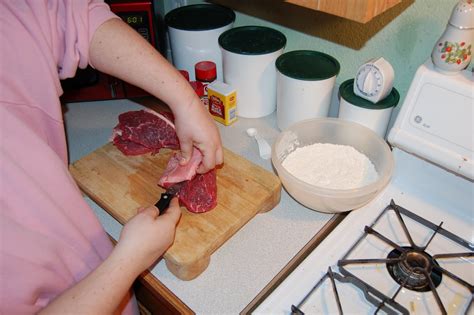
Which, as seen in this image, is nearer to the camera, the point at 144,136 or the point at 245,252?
the point at 245,252

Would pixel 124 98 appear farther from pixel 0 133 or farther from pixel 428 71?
pixel 428 71

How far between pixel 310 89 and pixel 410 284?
0.47 m

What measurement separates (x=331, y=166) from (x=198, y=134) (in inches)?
12.0

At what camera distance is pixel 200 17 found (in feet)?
4.05

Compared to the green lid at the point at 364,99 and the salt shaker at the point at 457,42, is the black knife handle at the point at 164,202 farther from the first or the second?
the salt shaker at the point at 457,42

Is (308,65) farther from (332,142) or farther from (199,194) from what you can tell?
(199,194)

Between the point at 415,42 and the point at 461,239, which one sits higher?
the point at 415,42

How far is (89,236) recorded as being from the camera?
796 mm

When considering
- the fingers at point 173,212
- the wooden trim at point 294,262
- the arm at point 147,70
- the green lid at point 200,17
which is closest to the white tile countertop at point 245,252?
the wooden trim at point 294,262

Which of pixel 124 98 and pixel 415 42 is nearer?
pixel 415 42

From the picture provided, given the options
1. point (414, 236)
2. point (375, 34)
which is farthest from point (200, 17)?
point (414, 236)

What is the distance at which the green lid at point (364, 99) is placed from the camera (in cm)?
94

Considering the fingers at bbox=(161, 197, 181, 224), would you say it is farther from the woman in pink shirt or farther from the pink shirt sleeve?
the pink shirt sleeve

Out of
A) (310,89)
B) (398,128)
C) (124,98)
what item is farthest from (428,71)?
(124,98)
